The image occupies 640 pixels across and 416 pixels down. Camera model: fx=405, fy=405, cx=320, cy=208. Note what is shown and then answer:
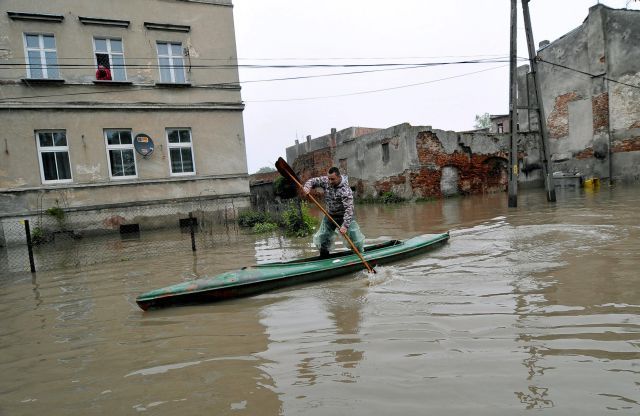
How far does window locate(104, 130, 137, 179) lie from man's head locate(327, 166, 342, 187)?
33.2 ft

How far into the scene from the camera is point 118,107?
13531mm

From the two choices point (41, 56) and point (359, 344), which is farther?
point (41, 56)

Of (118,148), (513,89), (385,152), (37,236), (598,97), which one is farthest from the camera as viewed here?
(385,152)

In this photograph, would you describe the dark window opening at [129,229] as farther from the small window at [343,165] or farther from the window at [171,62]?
the small window at [343,165]

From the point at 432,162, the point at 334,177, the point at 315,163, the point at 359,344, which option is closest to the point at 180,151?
the point at 334,177

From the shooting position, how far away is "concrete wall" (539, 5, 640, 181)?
18984mm

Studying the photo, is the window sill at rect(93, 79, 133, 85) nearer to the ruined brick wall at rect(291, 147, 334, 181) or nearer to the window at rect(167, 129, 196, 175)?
the window at rect(167, 129, 196, 175)

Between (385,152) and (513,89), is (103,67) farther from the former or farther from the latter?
(513,89)

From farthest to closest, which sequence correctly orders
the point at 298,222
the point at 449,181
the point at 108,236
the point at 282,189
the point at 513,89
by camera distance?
the point at 282,189 → the point at 449,181 → the point at 108,236 → the point at 513,89 → the point at 298,222

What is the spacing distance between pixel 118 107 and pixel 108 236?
14.1ft

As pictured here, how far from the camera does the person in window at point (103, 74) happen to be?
43.8 feet

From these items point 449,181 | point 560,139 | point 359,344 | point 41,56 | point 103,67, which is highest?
point 41,56

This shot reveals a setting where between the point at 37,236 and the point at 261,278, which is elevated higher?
the point at 37,236

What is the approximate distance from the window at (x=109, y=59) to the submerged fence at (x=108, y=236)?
4.62 metres
